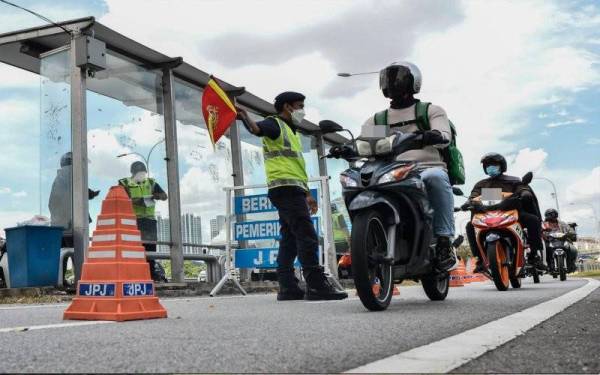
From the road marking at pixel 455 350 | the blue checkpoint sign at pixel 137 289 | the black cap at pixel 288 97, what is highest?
the black cap at pixel 288 97

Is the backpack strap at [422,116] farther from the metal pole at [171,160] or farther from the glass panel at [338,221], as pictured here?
the glass panel at [338,221]

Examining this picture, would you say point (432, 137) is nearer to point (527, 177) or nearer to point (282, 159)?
point (282, 159)

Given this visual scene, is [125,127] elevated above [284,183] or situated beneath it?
elevated above

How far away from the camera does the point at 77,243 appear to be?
8.77 meters

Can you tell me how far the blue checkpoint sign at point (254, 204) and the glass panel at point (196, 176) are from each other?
2.69m

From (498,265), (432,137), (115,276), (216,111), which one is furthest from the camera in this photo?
(498,265)

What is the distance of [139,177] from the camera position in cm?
1045

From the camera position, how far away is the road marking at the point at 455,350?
2227 mm

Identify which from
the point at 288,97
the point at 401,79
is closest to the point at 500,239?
the point at 288,97

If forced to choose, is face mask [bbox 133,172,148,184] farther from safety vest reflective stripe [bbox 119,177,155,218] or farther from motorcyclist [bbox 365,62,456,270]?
motorcyclist [bbox 365,62,456,270]

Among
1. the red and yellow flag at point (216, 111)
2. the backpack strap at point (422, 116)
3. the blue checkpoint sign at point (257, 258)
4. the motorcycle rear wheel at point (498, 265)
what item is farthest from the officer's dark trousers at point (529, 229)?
the red and yellow flag at point (216, 111)

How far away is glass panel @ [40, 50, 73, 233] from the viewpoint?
9.12 metres

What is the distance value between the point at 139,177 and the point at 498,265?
544 centimetres

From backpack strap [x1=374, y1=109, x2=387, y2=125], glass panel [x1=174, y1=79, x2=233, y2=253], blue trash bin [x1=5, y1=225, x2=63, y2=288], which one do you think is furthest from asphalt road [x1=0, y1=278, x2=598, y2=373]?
glass panel [x1=174, y1=79, x2=233, y2=253]
